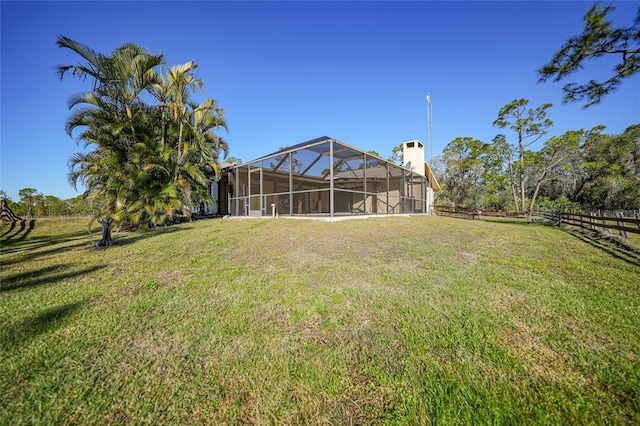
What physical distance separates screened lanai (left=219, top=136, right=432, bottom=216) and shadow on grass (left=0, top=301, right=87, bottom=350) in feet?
25.3

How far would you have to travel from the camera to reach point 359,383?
172 centimetres

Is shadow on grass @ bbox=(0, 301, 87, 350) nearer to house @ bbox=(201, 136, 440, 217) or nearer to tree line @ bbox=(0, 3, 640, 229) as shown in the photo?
tree line @ bbox=(0, 3, 640, 229)

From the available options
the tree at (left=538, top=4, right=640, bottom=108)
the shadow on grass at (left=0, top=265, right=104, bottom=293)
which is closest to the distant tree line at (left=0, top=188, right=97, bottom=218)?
the shadow on grass at (left=0, top=265, right=104, bottom=293)

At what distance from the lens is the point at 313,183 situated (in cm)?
1292

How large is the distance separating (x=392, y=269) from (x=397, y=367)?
2281 mm

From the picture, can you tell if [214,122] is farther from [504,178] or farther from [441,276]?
[504,178]

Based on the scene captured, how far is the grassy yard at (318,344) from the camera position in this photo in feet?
4.97

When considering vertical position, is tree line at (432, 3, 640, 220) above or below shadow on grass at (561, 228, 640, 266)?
above

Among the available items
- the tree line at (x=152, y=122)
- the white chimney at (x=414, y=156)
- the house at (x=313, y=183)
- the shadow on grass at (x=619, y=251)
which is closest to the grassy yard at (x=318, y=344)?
the shadow on grass at (x=619, y=251)

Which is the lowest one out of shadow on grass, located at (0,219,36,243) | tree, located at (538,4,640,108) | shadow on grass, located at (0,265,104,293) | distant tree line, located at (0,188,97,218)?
shadow on grass, located at (0,265,104,293)

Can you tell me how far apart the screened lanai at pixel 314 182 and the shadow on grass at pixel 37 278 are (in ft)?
22.9

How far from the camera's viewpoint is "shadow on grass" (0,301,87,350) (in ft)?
6.92

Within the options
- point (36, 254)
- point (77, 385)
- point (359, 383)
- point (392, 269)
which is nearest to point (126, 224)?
point (36, 254)

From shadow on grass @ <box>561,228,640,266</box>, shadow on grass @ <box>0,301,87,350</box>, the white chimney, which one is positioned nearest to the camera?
shadow on grass @ <box>0,301,87,350</box>
